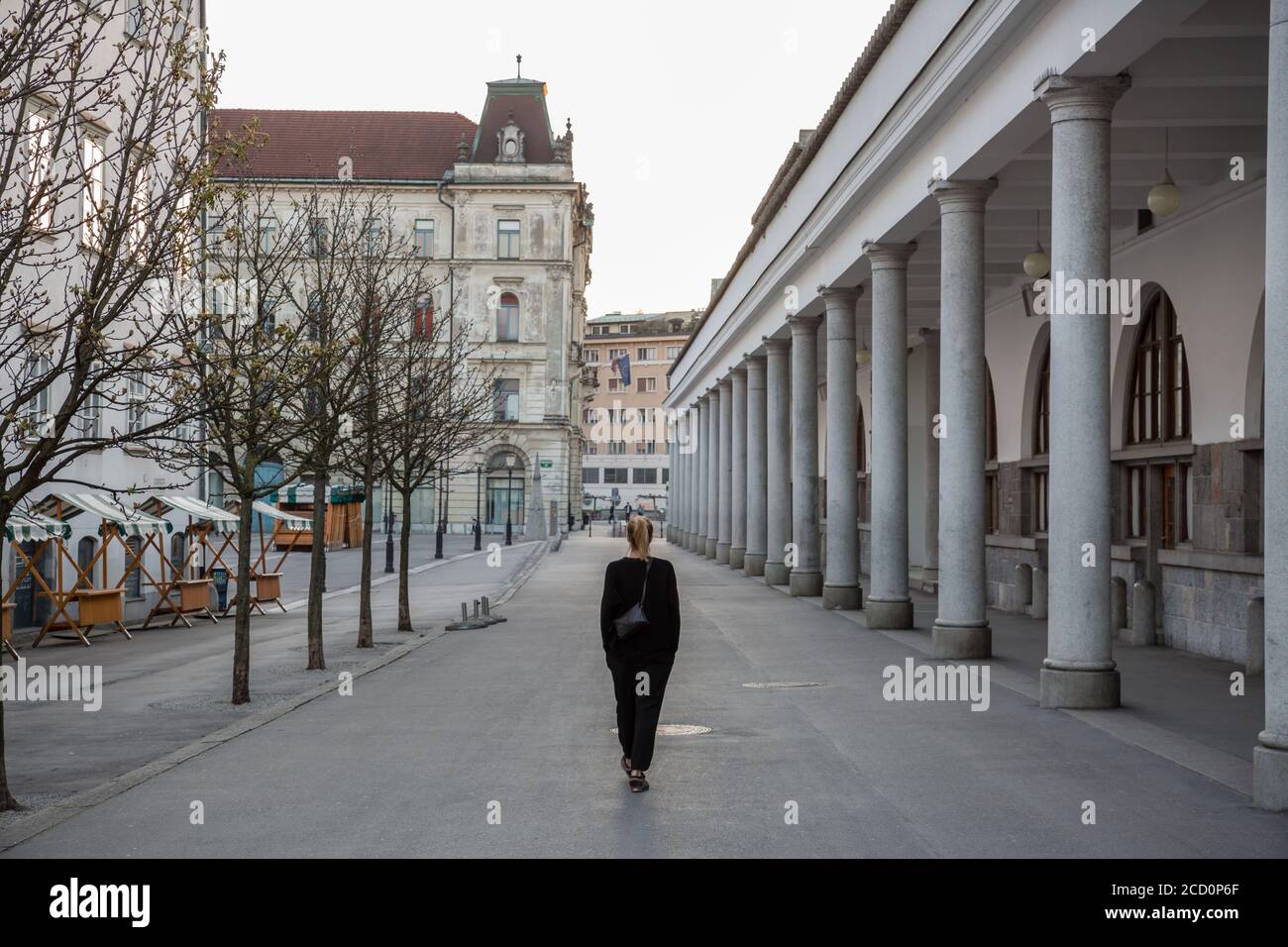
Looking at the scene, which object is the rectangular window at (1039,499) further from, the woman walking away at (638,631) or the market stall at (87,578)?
the woman walking away at (638,631)

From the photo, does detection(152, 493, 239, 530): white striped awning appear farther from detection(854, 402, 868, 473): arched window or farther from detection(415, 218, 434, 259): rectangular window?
detection(415, 218, 434, 259): rectangular window

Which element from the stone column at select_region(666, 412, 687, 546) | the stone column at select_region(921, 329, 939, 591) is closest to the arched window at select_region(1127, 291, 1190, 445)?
the stone column at select_region(921, 329, 939, 591)

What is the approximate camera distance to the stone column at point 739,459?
41.3 metres

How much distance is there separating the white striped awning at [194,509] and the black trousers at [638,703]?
54.7 ft

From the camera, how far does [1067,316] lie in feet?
41.0

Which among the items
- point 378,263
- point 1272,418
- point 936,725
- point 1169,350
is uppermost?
point 378,263

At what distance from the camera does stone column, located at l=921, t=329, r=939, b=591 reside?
29.9 m

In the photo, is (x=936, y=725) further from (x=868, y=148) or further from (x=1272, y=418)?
(x=868, y=148)

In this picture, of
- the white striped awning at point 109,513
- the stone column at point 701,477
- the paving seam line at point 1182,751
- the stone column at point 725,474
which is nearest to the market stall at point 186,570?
the white striped awning at point 109,513

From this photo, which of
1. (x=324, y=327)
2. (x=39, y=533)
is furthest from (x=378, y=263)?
(x=39, y=533)

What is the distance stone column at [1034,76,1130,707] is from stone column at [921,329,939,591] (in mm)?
16906

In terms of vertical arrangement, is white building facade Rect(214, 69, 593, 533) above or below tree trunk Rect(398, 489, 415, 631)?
above
